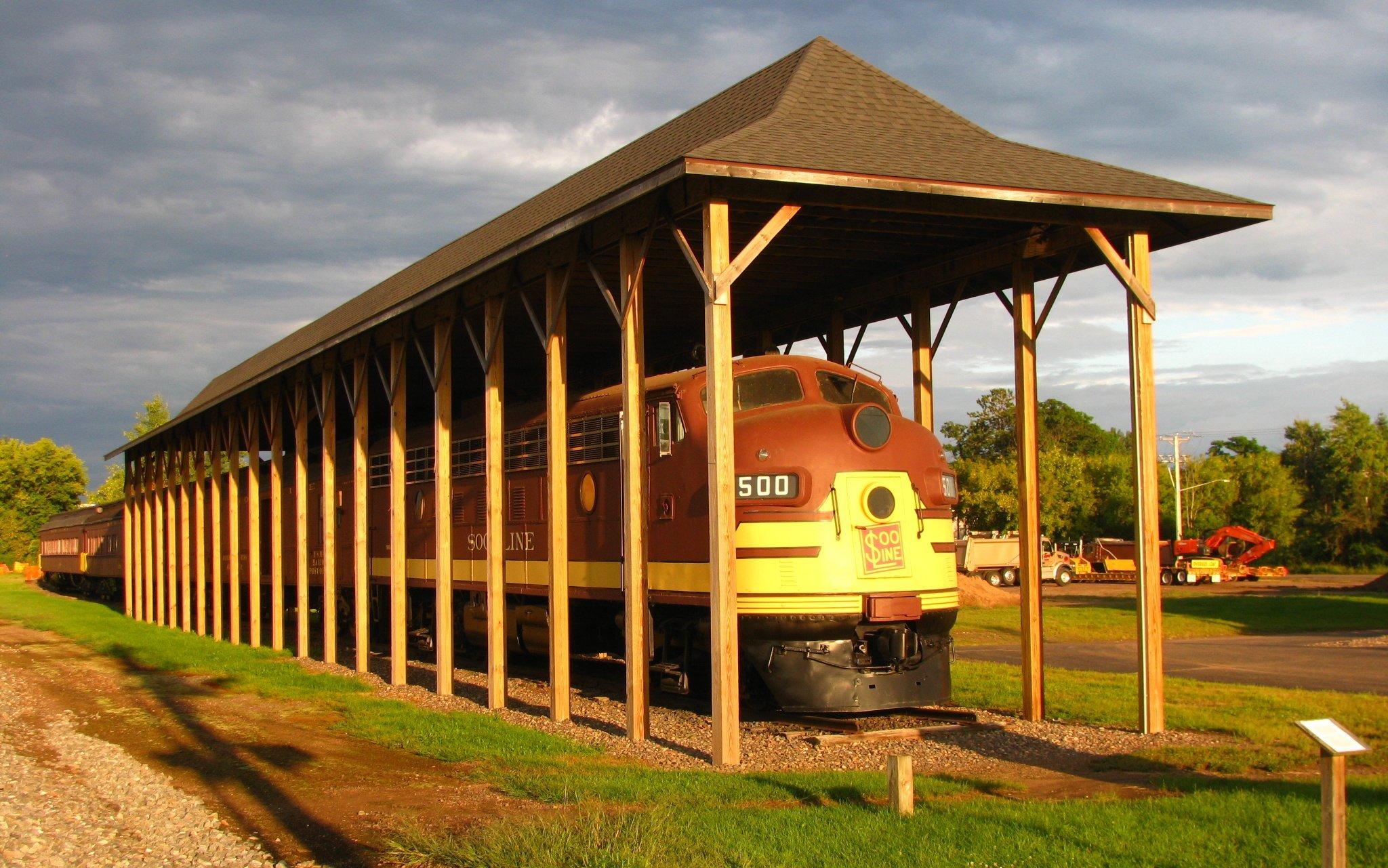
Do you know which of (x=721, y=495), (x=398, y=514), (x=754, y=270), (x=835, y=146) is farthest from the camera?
(x=398, y=514)

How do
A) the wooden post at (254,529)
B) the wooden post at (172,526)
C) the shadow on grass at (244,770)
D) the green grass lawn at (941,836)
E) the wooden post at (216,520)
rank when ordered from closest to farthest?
the green grass lawn at (941,836), the shadow on grass at (244,770), the wooden post at (254,529), the wooden post at (216,520), the wooden post at (172,526)

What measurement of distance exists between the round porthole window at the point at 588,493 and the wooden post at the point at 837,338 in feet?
13.9

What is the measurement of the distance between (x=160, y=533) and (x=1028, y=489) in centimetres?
2645

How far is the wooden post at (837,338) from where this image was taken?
54.4ft

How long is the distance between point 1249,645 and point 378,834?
19.6 m

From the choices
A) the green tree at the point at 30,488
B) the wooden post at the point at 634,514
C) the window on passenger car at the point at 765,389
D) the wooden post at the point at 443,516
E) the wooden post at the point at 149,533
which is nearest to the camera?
the wooden post at the point at 634,514

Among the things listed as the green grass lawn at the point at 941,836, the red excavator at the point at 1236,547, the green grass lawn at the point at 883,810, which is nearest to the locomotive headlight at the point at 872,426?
the green grass lawn at the point at 883,810

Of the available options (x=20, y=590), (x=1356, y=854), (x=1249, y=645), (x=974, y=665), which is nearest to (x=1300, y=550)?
(x=1249, y=645)

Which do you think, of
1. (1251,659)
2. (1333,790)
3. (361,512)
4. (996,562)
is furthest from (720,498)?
(996,562)

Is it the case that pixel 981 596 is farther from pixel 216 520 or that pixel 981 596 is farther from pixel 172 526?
pixel 172 526

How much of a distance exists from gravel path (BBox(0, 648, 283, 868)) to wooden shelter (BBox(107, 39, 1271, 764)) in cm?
413

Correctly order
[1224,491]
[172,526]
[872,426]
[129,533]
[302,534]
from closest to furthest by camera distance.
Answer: [872,426]
[302,534]
[172,526]
[129,533]
[1224,491]

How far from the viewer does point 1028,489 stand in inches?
512

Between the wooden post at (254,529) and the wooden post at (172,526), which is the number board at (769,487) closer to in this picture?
the wooden post at (254,529)
